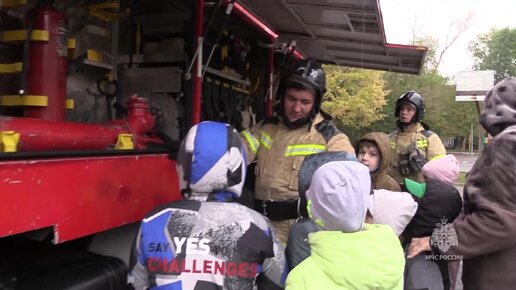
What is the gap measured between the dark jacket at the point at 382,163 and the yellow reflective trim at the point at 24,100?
1.90 meters

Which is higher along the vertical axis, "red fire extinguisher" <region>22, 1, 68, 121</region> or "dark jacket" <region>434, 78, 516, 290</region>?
"red fire extinguisher" <region>22, 1, 68, 121</region>

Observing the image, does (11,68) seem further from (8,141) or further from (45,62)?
(8,141)

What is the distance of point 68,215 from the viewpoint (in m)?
1.84

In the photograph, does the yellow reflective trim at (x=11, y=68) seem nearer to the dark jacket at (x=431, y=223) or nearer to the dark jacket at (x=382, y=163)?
the dark jacket at (x=382, y=163)

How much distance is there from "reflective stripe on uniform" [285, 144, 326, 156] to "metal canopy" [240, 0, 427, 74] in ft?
5.41

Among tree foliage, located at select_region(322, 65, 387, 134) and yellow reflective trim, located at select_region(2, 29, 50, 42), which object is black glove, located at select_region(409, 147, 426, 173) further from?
tree foliage, located at select_region(322, 65, 387, 134)

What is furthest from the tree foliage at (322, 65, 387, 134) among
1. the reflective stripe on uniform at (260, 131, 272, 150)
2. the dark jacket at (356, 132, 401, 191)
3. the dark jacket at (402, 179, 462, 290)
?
the dark jacket at (402, 179, 462, 290)

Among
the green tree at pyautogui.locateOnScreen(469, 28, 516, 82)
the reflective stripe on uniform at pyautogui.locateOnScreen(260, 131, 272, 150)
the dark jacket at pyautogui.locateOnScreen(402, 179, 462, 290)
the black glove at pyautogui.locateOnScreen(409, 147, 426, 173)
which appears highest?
the green tree at pyautogui.locateOnScreen(469, 28, 516, 82)

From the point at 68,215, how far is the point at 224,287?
743 mm

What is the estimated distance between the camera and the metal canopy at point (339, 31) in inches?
155

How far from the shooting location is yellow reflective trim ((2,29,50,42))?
2391 mm

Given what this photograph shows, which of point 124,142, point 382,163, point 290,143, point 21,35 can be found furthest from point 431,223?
point 21,35

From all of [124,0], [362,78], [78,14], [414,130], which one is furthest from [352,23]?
[362,78]

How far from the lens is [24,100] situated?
2426 millimetres
